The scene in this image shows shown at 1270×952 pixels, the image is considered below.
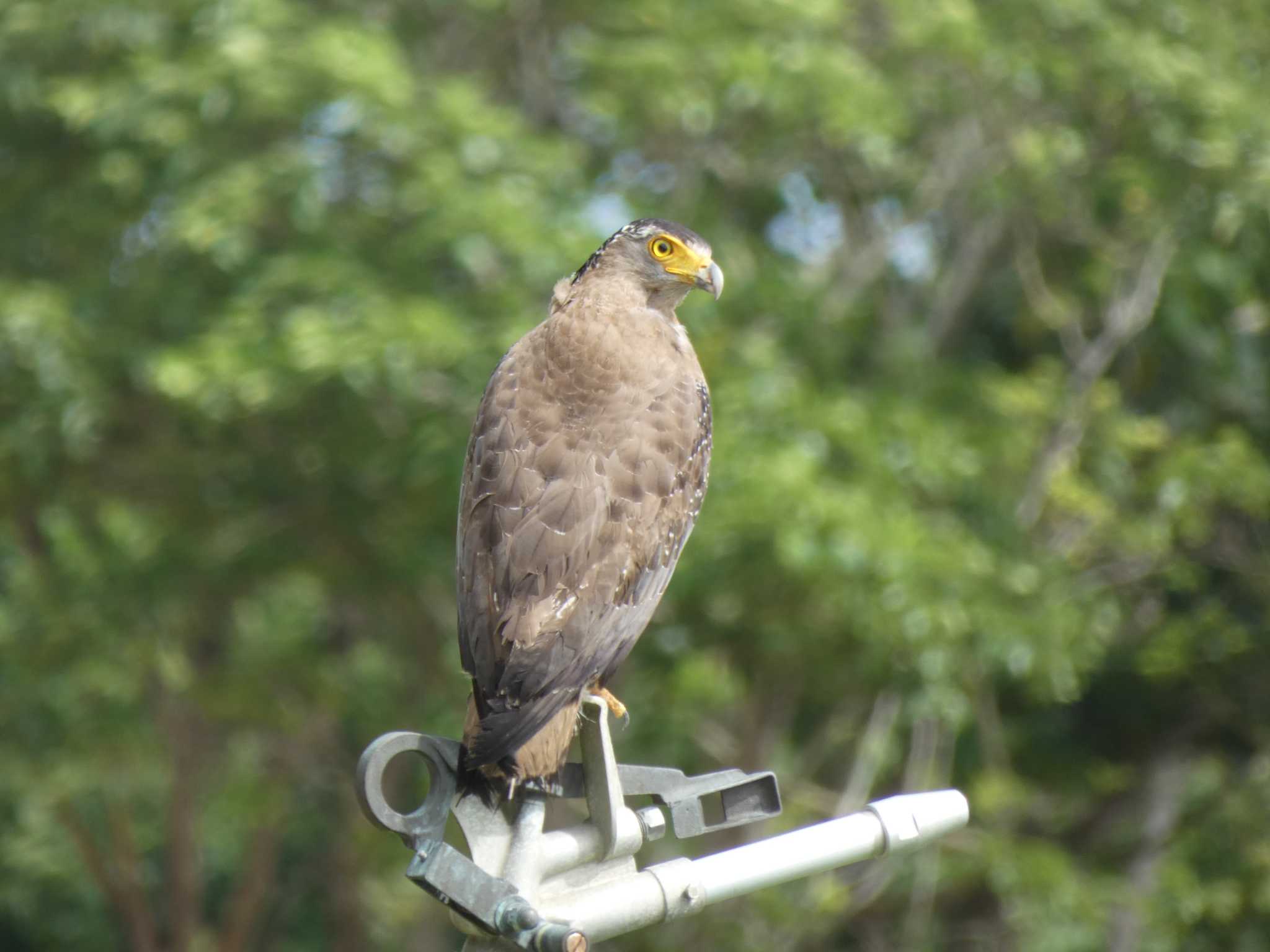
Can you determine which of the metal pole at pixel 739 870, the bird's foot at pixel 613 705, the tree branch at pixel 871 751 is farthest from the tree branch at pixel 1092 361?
the metal pole at pixel 739 870

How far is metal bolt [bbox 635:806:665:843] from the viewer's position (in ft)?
6.68

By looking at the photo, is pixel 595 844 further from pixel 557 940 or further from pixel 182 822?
pixel 182 822

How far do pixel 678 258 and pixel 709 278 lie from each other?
74 mm

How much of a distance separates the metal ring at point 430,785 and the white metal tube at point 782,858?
328mm

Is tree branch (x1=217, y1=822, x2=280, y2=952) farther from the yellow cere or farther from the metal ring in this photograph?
the metal ring

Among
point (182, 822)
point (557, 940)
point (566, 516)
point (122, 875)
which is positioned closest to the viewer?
point (557, 940)

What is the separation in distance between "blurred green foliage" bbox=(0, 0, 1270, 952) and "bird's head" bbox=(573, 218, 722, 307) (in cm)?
226

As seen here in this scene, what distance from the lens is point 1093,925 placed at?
6.49m

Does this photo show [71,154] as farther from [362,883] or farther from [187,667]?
[362,883]

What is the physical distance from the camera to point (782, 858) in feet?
6.48

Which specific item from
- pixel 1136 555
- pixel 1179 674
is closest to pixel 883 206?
pixel 1136 555

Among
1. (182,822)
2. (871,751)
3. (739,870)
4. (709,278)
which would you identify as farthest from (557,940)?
(182,822)

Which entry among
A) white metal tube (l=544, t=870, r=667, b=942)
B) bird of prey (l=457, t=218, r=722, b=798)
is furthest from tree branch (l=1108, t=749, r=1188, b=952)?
white metal tube (l=544, t=870, r=667, b=942)

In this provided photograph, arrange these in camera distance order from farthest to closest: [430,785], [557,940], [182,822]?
1. [182,822]
2. [430,785]
3. [557,940]
